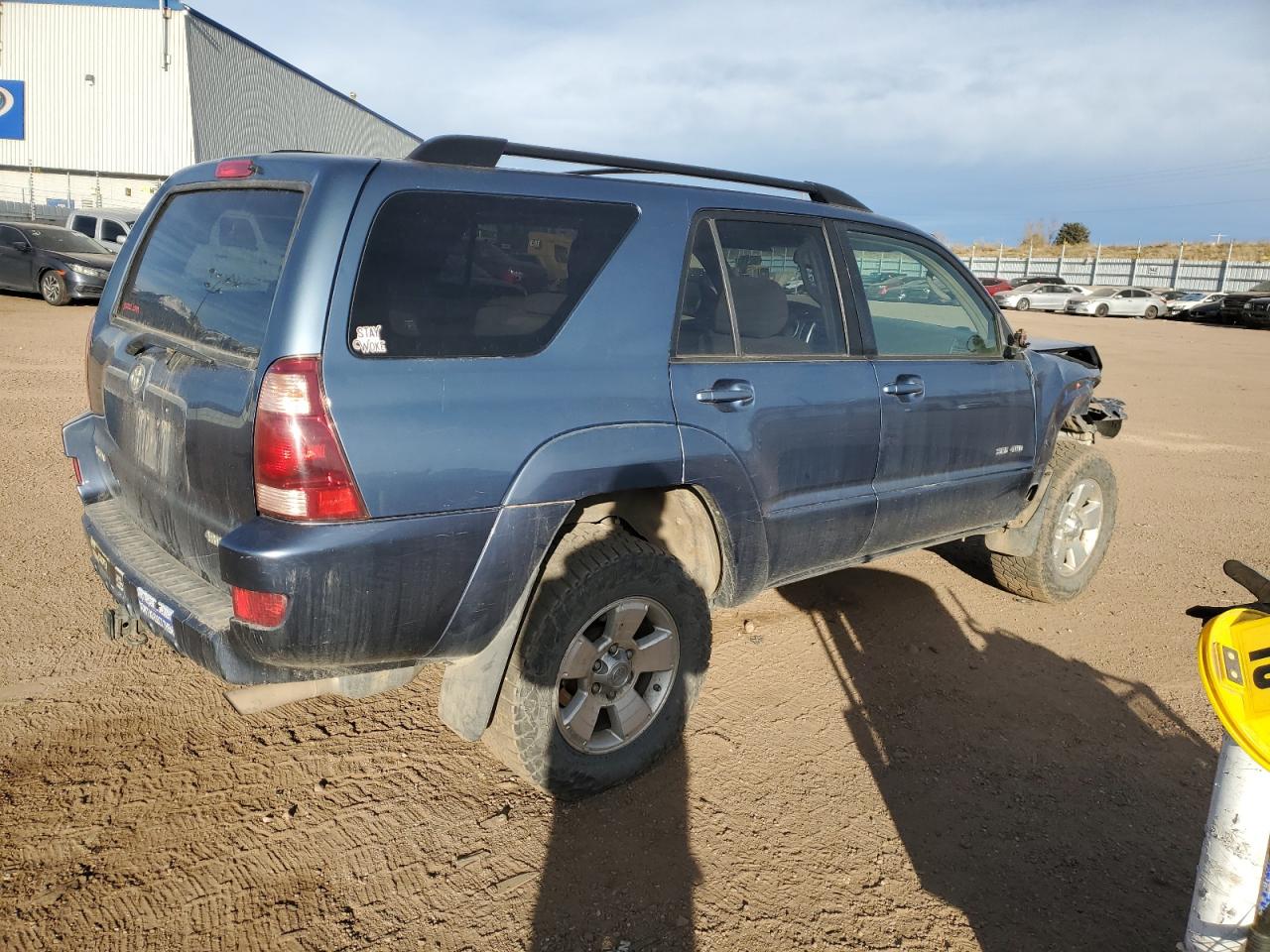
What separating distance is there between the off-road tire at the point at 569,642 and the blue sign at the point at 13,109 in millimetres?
41704

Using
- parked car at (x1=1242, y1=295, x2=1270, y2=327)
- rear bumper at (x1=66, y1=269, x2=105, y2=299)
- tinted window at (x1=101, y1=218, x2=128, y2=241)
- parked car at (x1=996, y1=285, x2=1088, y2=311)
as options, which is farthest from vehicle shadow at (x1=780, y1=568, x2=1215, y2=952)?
parked car at (x1=996, y1=285, x2=1088, y2=311)

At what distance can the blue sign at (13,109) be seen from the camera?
34500mm

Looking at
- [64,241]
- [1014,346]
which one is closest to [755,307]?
[1014,346]

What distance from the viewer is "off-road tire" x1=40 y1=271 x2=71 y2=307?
16.2 meters

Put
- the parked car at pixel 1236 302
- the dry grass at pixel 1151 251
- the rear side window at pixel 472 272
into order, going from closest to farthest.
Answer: the rear side window at pixel 472 272, the parked car at pixel 1236 302, the dry grass at pixel 1151 251

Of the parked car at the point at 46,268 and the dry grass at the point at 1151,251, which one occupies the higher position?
the dry grass at the point at 1151,251

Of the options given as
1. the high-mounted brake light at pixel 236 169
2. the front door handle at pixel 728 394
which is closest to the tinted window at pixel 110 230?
the high-mounted brake light at pixel 236 169

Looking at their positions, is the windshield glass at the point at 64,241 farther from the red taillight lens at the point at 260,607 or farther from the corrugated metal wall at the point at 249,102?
the red taillight lens at the point at 260,607

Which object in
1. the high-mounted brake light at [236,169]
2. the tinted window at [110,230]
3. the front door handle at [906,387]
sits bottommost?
the front door handle at [906,387]

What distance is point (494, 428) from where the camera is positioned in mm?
2510

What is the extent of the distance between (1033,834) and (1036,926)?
0.46 meters

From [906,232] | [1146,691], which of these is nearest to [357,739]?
[906,232]

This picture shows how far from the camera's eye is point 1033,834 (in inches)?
117

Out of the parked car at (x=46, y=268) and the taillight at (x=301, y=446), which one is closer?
the taillight at (x=301, y=446)
